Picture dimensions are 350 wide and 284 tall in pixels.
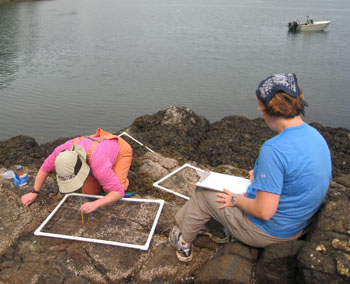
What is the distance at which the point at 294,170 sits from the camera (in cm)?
246

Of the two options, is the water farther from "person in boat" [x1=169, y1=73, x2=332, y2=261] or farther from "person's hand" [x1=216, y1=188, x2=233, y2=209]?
"person in boat" [x1=169, y1=73, x2=332, y2=261]

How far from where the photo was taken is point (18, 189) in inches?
179

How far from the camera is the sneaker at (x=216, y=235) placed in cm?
355

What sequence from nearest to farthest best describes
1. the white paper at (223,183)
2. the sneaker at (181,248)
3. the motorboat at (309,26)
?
the white paper at (223,183)
the sneaker at (181,248)
the motorboat at (309,26)

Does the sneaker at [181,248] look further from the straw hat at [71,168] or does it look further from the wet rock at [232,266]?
the straw hat at [71,168]

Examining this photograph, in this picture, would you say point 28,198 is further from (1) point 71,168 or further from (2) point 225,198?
(2) point 225,198

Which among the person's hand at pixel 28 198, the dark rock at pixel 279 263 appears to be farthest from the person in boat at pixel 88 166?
the dark rock at pixel 279 263

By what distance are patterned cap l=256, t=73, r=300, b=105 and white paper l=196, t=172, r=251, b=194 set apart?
100 cm

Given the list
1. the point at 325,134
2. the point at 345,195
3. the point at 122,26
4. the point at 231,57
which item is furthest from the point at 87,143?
the point at 122,26

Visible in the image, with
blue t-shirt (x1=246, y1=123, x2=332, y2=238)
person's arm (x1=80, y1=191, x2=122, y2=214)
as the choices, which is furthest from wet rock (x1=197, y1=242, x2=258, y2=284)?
person's arm (x1=80, y1=191, x2=122, y2=214)

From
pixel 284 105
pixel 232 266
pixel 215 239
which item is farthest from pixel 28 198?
pixel 284 105

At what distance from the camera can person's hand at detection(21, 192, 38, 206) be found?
13.7 ft

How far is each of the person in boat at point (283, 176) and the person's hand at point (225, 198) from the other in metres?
0.02

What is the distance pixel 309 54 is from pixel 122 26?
18634 millimetres
